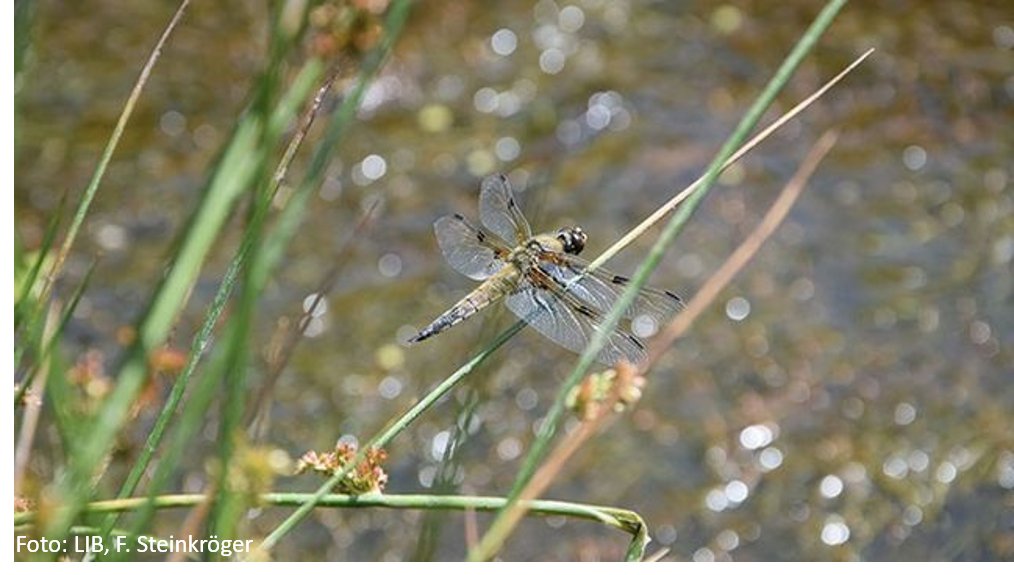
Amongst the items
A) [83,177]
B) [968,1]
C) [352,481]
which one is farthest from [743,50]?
[352,481]

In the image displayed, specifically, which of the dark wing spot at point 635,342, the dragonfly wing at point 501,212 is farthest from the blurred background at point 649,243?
the dark wing spot at point 635,342

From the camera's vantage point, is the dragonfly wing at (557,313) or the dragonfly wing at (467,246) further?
the dragonfly wing at (467,246)

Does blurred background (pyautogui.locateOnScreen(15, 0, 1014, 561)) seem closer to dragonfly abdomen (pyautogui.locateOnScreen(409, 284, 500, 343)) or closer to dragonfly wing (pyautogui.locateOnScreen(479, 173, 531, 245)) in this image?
dragonfly wing (pyautogui.locateOnScreen(479, 173, 531, 245))

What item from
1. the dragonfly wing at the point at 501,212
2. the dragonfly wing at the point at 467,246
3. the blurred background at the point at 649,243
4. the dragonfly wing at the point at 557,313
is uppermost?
the dragonfly wing at the point at 501,212

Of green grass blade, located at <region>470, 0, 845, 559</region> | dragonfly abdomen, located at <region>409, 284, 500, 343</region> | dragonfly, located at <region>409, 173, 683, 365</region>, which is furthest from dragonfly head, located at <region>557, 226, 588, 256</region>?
green grass blade, located at <region>470, 0, 845, 559</region>

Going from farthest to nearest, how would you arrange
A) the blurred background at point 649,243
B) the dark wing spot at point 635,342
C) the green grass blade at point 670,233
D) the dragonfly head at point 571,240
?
the blurred background at point 649,243, the dragonfly head at point 571,240, the dark wing spot at point 635,342, the green grass blade at point 670,233

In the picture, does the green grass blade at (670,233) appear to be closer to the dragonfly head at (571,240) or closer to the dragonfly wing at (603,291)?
the dragonfly wing at (603,291)

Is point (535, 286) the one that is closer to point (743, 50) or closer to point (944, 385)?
point (944, 385)
